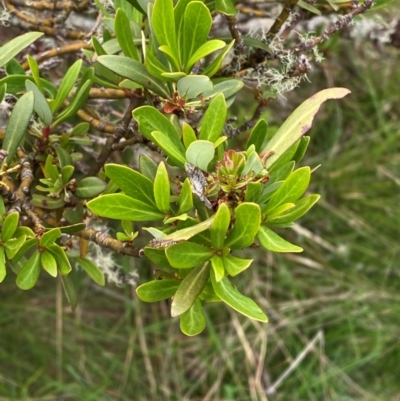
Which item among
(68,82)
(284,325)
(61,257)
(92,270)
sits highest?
(68,82)

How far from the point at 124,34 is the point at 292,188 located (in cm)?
24

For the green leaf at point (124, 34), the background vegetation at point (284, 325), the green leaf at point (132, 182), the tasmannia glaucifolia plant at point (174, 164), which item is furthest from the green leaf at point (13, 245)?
the background vegetation at point (284, 325)

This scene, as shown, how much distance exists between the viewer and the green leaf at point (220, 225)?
0.44m

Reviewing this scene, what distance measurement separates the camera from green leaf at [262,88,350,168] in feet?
1.61

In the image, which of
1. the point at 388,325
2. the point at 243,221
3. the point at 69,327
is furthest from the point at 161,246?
the point at 388,325

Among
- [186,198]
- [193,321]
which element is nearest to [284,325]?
[193,321]

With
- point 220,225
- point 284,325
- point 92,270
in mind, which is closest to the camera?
point 220,225

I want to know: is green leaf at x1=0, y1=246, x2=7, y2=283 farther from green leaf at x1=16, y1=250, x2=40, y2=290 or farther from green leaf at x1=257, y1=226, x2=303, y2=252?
green leaf at x1=257, y1=226, x2=303, y2=252

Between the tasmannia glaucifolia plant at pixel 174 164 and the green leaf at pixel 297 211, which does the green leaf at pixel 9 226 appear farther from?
the green leaf at pixel 297 211

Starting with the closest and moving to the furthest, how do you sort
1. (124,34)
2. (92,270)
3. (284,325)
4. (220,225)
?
(220,225), (124,34), (92,270), (284,325)

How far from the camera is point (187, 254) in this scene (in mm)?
476

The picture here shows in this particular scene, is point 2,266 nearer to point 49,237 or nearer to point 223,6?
point 49,237

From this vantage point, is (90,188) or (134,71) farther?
(90,188)

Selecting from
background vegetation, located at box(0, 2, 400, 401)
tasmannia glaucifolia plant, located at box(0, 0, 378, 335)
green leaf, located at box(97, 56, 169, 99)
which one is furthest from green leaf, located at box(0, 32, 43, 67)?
background vegetation, located at box(0, 2, 400, 401)
